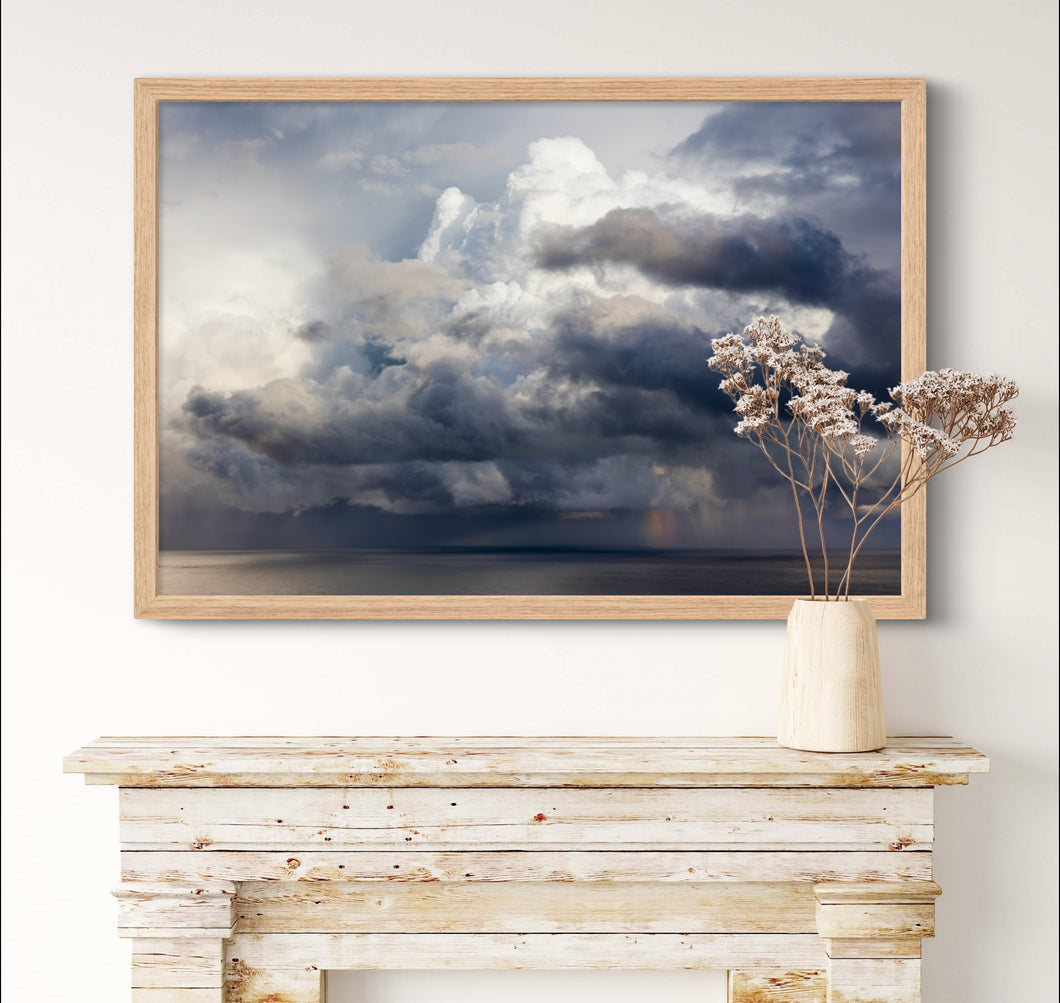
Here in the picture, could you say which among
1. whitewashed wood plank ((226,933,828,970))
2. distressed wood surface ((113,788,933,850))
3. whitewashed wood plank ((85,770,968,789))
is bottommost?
whitewashed wood plank ((226,933,828,970))

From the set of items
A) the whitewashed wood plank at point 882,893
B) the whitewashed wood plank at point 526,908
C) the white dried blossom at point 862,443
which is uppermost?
the white dried blossom at point 862,443

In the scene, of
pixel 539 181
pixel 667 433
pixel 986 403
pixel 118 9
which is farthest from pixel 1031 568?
pixel 118 9

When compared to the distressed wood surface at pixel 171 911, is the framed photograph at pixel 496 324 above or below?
above

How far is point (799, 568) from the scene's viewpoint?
1381 millimetres

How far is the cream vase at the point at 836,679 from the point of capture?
1251mm

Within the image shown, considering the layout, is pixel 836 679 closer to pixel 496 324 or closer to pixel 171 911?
pixel 496 324

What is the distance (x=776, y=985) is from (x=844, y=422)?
84 centimetres

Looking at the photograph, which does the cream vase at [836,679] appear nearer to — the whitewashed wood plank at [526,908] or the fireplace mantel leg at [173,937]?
the whitewashed wood plank at [526,908]

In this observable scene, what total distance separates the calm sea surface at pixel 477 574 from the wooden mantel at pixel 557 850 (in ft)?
0.80

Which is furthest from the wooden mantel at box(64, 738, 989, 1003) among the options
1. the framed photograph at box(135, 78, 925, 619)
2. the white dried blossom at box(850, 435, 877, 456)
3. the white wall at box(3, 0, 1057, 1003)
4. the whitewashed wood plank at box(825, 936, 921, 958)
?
the white dried blossom at box(850, 435, 877, 456)

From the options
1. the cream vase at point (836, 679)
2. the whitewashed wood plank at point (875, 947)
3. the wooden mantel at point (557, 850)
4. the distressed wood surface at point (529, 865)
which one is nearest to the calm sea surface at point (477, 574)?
the cream vase at point (836, 679)

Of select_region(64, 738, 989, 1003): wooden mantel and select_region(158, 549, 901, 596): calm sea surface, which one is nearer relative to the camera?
select_region(64, 738, 989, 1003): wooden mantel

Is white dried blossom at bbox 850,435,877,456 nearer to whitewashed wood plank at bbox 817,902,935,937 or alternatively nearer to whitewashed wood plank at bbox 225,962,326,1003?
whitewashed wood plank at bbox 817,902,935,937

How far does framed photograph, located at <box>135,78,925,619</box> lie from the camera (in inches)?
54.2
